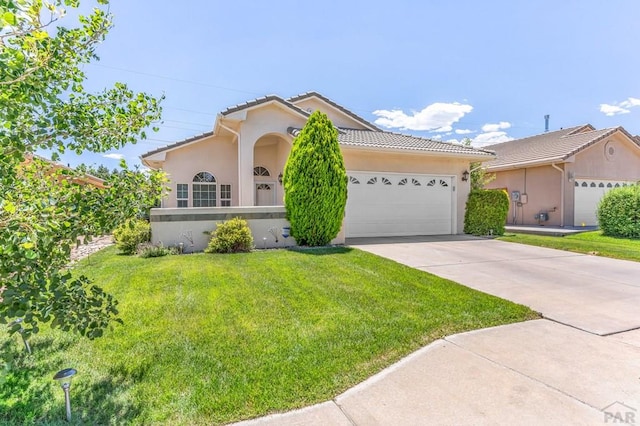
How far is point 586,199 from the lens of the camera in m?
17.6

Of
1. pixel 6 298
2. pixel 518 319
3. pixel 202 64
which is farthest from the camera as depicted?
pixel 202 64

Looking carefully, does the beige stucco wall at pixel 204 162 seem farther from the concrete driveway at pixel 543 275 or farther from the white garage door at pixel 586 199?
the white garage door at pixel 586 199

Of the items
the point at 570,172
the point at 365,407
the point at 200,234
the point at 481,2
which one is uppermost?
the point at 481,2

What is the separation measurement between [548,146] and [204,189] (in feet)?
65.3

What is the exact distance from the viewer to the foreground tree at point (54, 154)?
85.0 inches

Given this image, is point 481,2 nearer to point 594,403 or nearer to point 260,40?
point 260,40

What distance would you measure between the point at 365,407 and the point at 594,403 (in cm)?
188

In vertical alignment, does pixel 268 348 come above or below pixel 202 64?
below

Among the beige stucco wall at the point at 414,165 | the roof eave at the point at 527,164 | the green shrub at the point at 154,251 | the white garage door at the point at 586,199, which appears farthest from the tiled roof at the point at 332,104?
the white garage door at the point at 586,199

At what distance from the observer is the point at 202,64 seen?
15.2 metres

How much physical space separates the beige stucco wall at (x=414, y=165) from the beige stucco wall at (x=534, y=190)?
6901 millimetres

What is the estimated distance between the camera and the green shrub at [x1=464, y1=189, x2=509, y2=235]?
1338 cm

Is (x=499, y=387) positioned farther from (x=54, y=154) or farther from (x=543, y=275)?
(x=543, y=275)

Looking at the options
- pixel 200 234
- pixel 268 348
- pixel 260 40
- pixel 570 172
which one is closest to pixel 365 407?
pixel 268 348
